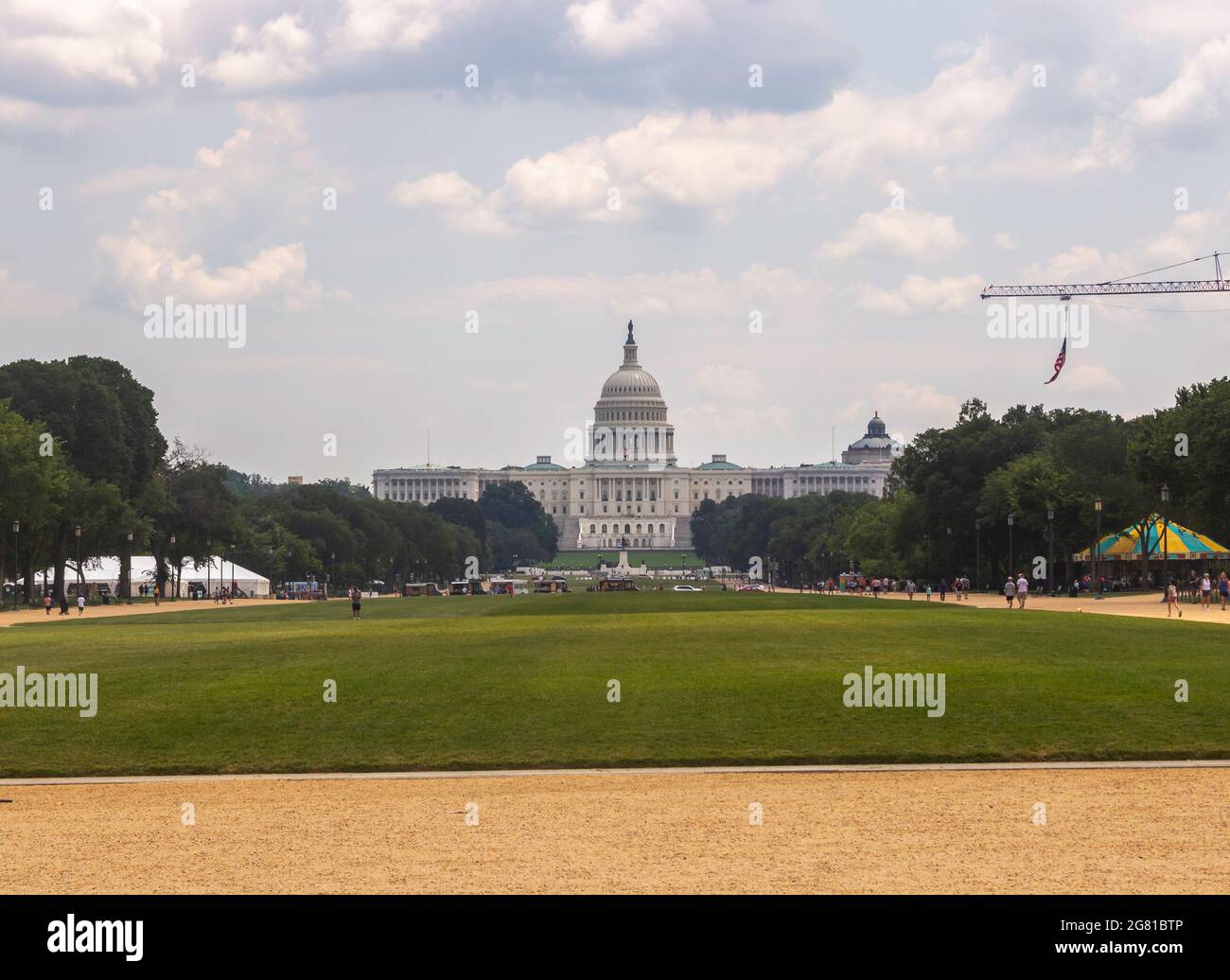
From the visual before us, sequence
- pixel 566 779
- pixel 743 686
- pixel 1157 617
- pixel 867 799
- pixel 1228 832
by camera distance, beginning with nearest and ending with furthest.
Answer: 1. pixel 1228 832
2. pixel 867 799
3. pixel 566 779
4. pixel 743 686
5. pixel 1157 617

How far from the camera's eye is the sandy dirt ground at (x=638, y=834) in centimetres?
1591

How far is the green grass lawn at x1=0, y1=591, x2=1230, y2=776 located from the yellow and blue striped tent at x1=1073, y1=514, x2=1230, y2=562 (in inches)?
2304

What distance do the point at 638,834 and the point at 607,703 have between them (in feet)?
41.1

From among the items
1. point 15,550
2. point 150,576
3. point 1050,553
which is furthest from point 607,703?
point 150,576

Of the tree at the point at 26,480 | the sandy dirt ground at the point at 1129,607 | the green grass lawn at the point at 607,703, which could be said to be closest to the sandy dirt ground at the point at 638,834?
the green grass lawn at the point at 607,703

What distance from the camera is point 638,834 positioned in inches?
739

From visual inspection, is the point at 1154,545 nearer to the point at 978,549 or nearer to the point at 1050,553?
the point at 1050,553

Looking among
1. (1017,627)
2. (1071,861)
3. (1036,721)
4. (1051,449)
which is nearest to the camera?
(1071,861)

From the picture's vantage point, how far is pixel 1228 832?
18484 mm

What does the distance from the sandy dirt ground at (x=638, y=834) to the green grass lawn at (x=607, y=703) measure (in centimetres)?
224

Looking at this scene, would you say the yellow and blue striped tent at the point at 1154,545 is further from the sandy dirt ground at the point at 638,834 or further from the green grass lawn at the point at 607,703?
the sandy dirt ground at the point at 638,834

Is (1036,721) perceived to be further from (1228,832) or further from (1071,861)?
(1071,861)
